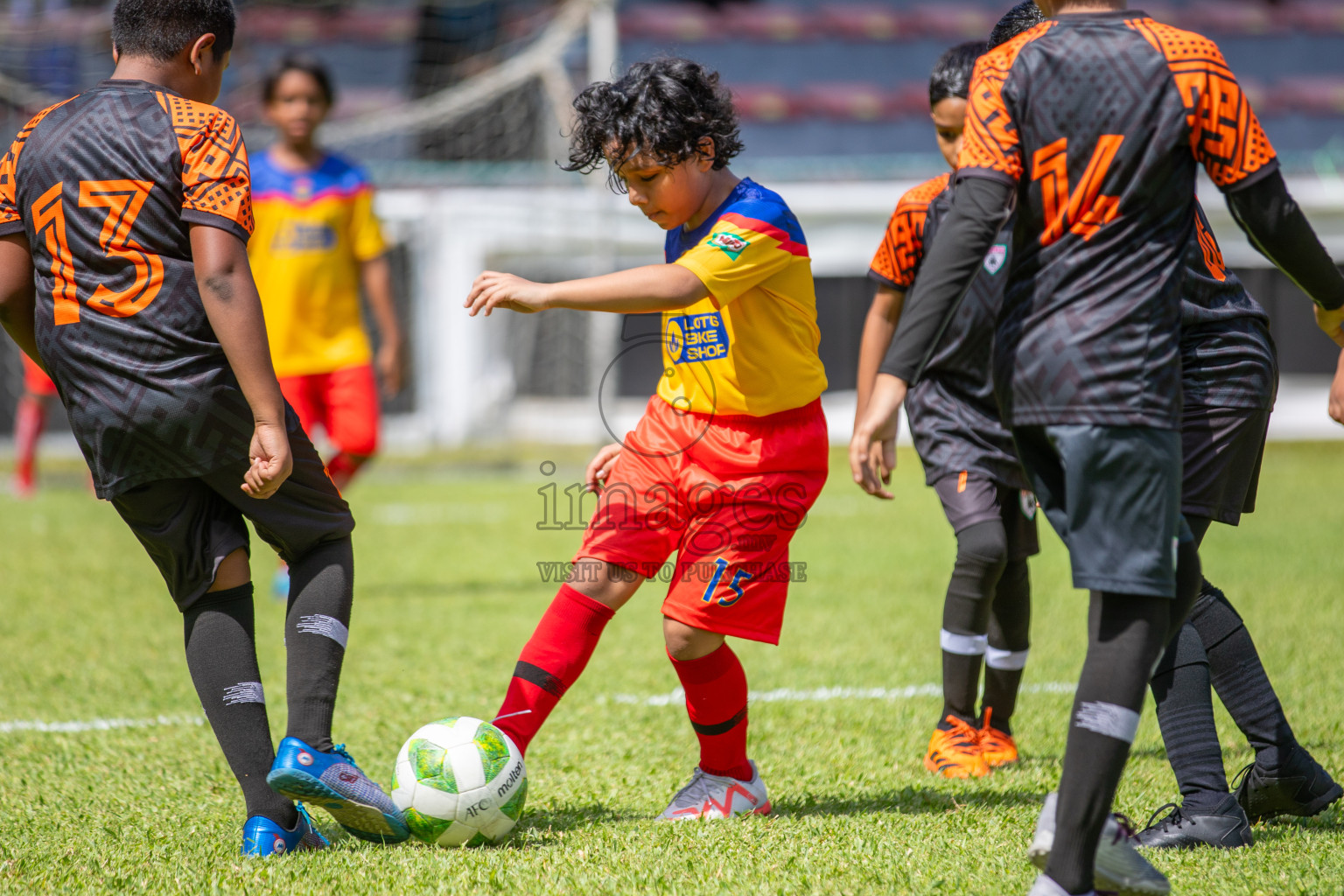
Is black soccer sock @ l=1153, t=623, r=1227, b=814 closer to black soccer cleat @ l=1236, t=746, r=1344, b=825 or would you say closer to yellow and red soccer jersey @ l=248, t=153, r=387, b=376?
black soccer cleat @ l=1236, t=746, r=1344, b=825

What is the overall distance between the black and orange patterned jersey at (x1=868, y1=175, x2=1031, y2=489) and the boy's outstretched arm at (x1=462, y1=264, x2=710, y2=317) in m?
1.00

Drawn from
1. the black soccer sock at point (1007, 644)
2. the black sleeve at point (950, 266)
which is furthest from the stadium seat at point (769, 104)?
the black sleeve at point (950, 266)

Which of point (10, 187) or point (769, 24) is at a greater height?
point (769, 24)

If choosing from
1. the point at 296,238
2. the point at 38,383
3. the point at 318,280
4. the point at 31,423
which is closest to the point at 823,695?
the point at 318,280

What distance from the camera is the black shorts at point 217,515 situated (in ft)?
8.37

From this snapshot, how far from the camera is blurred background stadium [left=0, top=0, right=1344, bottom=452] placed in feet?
40.4

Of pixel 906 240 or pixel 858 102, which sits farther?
pixel 858 102

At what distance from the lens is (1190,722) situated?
266 centimetres

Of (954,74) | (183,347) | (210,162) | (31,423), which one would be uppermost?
(954,74)

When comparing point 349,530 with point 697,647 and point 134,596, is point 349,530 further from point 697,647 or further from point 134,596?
point 134,596

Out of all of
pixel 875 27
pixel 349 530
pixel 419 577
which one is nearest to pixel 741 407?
pixel 349 530

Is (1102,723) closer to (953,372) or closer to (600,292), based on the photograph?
(600,292)

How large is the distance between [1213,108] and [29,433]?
886 centimetres

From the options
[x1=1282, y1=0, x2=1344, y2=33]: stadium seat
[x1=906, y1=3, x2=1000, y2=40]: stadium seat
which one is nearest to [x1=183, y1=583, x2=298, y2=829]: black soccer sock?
[x1=906, y1=3, x2=1000, y2=40]: stadium seat
